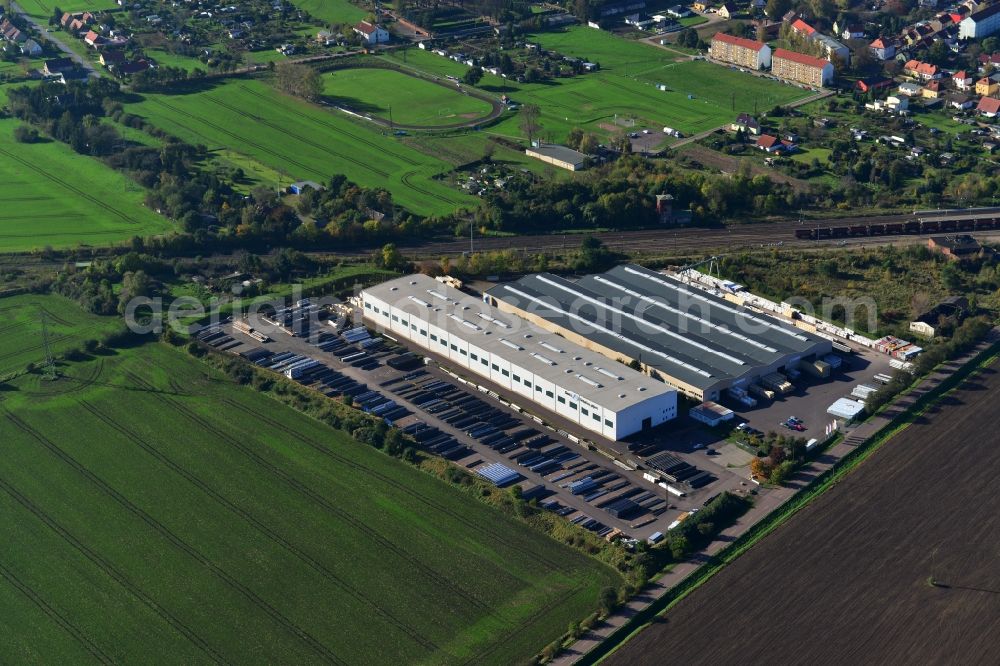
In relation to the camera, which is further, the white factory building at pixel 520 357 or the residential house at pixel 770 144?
the residential house at pixel 770 144

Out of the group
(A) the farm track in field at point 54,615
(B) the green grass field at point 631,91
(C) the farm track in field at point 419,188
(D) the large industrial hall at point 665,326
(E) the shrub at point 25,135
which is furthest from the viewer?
(B) the green grass field at point 631,91

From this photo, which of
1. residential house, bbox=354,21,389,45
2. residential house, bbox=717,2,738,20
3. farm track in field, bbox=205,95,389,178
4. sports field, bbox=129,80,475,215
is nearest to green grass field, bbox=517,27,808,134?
residential house, bbox=717,2,738,20

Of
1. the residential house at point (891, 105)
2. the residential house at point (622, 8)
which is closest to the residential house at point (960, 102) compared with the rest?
the residential house at point (891, 105)

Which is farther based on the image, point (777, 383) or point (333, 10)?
point (333, 10)

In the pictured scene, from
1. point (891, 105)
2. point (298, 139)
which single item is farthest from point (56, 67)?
point (891, 105)

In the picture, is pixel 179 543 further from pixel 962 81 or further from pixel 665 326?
pixel 962 81

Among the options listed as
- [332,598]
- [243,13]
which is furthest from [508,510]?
[243,13]

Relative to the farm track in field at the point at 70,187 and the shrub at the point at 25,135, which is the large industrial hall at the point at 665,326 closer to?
the farm track in field at the point at 70,187
